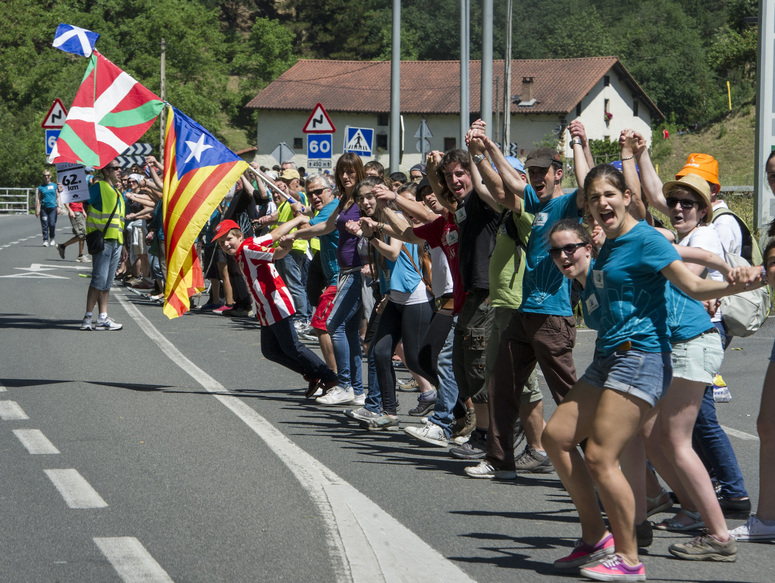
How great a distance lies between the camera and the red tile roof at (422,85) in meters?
77.8

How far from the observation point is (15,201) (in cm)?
6334

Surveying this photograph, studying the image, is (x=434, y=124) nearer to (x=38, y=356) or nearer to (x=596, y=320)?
(x=38, y=356)

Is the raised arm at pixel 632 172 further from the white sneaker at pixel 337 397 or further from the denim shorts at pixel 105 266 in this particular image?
the denim shorts at pixel 105 266

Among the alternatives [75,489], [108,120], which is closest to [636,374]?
[75,489]

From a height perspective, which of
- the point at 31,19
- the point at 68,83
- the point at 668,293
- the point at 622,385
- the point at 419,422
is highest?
the point at 31,19

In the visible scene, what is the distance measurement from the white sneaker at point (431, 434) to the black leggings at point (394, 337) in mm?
514

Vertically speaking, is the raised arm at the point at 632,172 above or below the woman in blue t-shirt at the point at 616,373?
above

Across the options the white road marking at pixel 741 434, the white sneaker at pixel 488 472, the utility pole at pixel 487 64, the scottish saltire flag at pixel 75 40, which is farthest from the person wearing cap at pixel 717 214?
the utility pole at pixel 487 64

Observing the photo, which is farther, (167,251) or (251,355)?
(251,355)

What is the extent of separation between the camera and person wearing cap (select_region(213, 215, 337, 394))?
9.27 m

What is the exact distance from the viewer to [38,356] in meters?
11.7

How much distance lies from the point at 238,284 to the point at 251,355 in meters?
4.38

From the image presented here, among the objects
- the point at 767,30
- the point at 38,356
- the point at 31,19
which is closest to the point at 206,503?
the point at 38,356

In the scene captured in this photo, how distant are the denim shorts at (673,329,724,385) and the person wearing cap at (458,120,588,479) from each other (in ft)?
3.44
